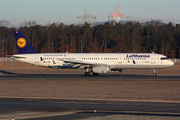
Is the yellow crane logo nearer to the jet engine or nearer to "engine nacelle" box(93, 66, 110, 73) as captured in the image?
the jet engine

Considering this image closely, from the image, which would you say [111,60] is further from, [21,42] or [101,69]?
[21,42]

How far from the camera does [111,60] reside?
130 ft

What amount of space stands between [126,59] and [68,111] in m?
26.0

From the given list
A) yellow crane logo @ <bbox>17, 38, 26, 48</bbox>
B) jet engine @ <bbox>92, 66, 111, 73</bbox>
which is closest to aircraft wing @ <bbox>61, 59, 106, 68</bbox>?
jet engine @ <bbox>92, 66, 111, 73</bbox>

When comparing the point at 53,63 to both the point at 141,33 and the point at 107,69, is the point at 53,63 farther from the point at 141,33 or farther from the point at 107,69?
the point at 141,33

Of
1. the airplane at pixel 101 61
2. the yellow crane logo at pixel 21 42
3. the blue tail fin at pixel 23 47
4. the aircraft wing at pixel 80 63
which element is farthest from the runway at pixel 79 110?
the yellow crane logo at pixel 21 42

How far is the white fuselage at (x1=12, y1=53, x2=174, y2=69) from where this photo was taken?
39.3 m

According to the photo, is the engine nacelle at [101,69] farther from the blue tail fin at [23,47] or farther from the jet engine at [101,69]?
the blue tail fin at [23,47]

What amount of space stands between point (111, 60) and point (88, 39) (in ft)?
265

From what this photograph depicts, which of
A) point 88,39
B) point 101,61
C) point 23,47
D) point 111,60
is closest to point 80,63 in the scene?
point 101,61

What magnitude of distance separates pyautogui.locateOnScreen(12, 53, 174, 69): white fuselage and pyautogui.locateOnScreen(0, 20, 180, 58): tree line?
6487 cm

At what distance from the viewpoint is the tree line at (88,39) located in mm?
109750

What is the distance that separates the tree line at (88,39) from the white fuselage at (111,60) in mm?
64867

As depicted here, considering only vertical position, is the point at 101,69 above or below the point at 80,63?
below
